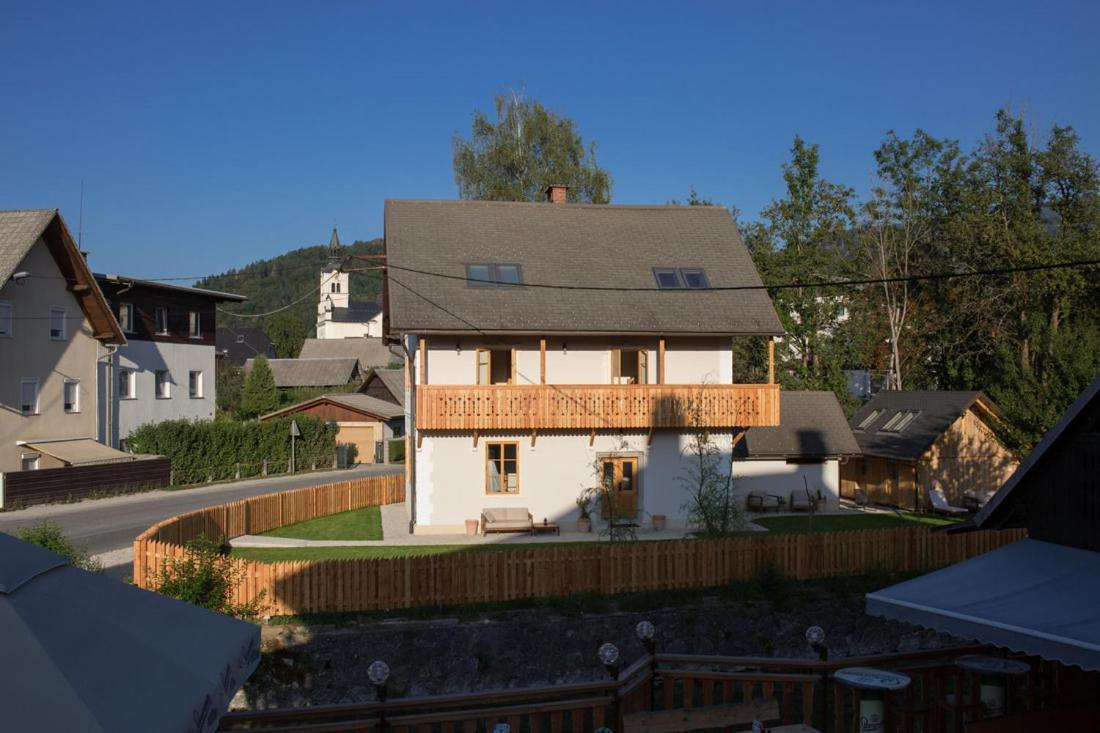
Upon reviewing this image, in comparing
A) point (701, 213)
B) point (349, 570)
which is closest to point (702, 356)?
point (701, 213)

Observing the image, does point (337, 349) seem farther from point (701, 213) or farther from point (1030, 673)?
point (1030, 673)

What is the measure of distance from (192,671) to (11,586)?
109 cm

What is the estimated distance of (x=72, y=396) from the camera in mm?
35375

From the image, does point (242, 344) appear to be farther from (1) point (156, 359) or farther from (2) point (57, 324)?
(2) point (57, 324)

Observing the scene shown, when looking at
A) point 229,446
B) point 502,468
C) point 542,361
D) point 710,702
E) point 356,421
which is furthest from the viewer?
point 356,421

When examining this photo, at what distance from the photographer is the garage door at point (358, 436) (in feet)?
167

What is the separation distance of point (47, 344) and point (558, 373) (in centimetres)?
1988

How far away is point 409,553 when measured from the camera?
21391mm

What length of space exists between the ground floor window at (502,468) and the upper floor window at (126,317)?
868 inches

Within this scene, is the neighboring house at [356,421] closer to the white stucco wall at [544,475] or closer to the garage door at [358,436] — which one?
the garage door at [358,436]

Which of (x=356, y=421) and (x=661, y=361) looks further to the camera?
(x=356, y=421)

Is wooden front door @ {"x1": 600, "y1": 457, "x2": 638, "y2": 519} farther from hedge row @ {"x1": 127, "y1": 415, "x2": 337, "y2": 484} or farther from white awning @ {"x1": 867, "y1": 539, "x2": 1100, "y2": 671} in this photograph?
hedge row @ {"x1": 127, "y1": 415, "x2": 337, "y2": 484}

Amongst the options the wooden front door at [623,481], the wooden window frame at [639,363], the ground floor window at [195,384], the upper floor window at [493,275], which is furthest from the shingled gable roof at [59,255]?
the wooden front door at [623,481]

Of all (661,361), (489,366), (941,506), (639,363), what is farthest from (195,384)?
(941,506)
